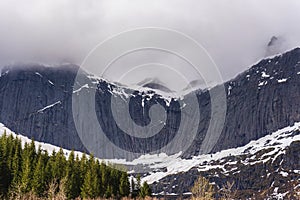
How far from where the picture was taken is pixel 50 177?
137m

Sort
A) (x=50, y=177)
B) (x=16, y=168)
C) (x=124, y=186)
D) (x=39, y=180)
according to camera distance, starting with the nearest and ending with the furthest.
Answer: (x=39, y=180) < (x=16, y=168) < (x=50, y=177) < (x=124, y=186)

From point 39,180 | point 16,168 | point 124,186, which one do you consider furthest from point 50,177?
point 124,186

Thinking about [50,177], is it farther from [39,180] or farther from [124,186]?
[124,186]

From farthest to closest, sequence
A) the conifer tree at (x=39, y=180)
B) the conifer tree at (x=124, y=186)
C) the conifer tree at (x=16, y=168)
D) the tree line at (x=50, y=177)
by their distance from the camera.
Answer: the conifer tree at (x=124, y=186)
the conifer tree at (x=16, y=168)
the tree line at (x=50, y=177)
the conifer tree at (x=39, y=180)

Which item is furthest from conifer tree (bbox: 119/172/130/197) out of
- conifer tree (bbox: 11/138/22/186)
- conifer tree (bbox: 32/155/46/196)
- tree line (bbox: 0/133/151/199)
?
conifer tree (bbox: 11/138/22/186)

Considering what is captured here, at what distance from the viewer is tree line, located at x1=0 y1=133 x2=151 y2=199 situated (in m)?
128

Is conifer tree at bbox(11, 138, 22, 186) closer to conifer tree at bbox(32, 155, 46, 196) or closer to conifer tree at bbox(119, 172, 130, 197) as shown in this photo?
conifer tree at bbox(32, 155, 46, 196)

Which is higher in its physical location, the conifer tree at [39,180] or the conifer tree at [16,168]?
the conifer tree at [16,168]

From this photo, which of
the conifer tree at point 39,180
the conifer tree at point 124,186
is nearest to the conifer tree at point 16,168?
the conifer tree at point 39,180

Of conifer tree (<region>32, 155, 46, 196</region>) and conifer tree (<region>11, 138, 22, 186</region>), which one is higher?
conifer tree (<region>11, 138, 22, 186</region>)

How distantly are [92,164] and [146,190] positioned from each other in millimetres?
24162

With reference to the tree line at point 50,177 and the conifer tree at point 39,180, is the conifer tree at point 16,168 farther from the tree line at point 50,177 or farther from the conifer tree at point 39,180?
the conifer tree at point 39,180

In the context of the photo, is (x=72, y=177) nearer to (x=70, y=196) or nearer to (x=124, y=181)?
(x=70, y=196)

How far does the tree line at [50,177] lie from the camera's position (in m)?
128
